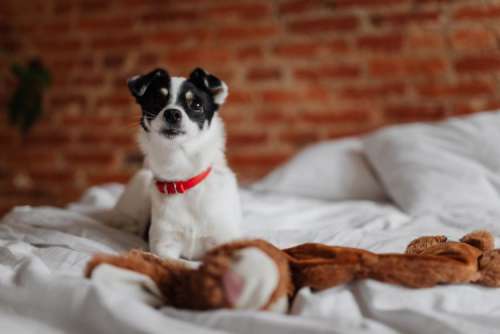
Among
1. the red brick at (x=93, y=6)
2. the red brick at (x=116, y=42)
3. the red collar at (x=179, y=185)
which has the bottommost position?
the red collar at (x=179, y=185)

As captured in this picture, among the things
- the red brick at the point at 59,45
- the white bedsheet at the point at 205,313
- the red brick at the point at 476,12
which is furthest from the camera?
the red brick at the point at 59,45

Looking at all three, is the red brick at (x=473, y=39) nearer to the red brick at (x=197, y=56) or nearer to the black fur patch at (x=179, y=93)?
the red brick at (x=197, y=56)

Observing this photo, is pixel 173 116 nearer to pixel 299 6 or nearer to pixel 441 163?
pixel 441 163

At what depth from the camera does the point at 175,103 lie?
1.20m

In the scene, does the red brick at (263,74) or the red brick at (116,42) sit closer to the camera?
the red brick at (263,74)

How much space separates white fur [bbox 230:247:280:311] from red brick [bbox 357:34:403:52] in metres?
1.78

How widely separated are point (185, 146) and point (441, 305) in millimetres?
709

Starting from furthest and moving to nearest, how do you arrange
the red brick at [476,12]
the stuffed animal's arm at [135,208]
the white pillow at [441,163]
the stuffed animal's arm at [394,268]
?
the red brick at [476,12] → the white pillow at [441,163] → the stuffed animal's arm at [135,208] → the stuffed animal's arm at [394,268]

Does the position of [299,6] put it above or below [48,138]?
above

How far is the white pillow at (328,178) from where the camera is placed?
6.06ft

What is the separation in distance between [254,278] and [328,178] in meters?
1.21

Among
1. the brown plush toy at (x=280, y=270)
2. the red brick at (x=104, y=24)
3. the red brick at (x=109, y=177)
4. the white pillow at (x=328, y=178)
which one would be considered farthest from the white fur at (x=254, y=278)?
the red brick at (x=104, y=24)

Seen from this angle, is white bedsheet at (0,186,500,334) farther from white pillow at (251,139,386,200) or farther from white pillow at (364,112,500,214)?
white pillow at (251,139,386,200)

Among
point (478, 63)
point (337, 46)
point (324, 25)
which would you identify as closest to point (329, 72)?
point (337, 46)
